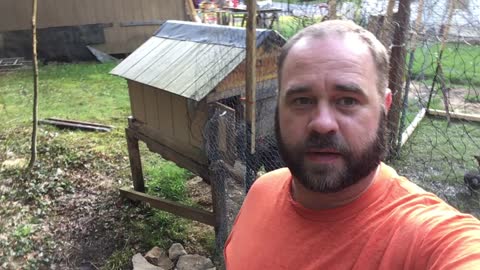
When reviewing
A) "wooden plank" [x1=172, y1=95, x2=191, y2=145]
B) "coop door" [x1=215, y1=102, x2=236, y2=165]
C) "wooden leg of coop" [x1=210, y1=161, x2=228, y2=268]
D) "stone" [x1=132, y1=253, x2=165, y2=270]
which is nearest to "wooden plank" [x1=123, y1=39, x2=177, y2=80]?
"wooden plank" [x1=172, y1=95, x2=191, y2=145]

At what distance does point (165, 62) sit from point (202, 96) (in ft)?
3.13

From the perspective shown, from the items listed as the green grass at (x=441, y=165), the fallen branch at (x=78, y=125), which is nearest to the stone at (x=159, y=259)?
the green grass at (x=441, y=165)

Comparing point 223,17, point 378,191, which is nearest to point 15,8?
point 223,17

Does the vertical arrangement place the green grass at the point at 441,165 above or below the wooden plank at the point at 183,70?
below

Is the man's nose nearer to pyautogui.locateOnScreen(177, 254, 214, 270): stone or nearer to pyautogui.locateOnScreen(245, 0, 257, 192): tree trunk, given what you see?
pyautogui.locateOnScreen(245, 0, 257, 192): tree trunk

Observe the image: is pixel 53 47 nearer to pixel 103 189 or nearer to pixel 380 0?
pixel 103 189

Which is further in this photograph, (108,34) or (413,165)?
(108,34)

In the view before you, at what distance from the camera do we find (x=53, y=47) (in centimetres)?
1198

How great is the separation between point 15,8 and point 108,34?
2.45m

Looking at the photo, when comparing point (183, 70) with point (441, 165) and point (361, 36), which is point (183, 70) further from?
point (441, 165)

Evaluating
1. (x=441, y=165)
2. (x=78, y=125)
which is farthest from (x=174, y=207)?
(x=78, y=125)

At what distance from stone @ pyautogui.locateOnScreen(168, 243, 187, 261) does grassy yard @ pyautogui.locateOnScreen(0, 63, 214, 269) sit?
17 centimetres

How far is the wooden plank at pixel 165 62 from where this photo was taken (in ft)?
12.8

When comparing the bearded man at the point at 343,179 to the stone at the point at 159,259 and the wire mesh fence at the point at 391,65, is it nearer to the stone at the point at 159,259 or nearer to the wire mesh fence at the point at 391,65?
the wire mesh fence at the point at 391,65
